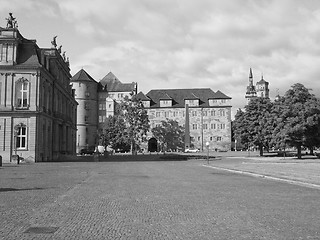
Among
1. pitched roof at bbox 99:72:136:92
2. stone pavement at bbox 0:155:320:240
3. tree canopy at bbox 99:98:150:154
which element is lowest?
stone pavement at bbox 0:155:320:240

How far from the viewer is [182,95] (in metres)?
140

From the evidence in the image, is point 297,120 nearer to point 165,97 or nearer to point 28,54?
point 28,54

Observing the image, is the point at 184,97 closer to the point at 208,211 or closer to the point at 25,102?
the point at 25,102

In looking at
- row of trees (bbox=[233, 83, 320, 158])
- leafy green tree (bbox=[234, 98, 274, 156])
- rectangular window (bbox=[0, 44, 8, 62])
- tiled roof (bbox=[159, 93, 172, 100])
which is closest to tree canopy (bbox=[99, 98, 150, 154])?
leafy green tree (bbox=[234, 98, 274, 156])

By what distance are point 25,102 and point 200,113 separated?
90.3m

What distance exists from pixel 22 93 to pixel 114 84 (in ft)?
319

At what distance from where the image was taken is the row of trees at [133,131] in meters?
98.4

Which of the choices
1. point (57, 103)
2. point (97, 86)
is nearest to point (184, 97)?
point (97, 86)

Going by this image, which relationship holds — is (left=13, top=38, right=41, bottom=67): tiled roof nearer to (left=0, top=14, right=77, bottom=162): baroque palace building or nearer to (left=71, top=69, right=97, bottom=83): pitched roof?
(left=0, top=14, right=77, bottom=162): baroque palace building

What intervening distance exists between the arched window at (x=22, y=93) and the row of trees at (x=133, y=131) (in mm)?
47201

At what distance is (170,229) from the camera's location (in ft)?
28.8

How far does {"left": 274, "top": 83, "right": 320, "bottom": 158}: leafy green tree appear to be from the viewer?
52594mm

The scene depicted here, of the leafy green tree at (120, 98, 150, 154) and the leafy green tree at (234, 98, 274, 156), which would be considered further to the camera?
the leafy green tree at (120, 98, 150, 154)

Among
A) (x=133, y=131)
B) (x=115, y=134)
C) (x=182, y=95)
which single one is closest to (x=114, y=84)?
(x=182, y=95)
